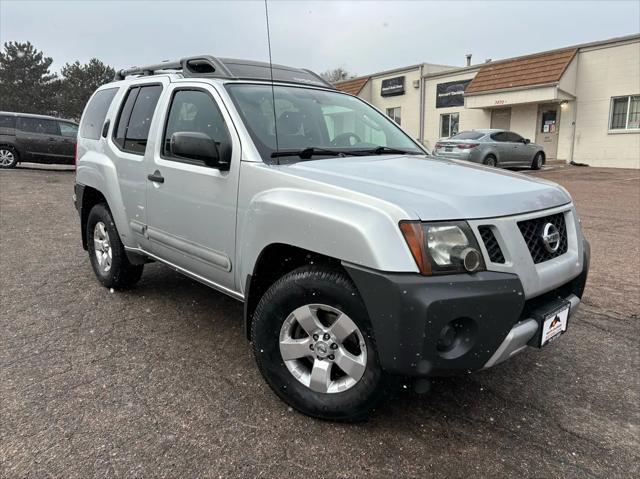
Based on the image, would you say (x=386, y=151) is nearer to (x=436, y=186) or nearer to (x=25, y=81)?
(x=436, y=186)

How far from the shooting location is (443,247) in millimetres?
2209

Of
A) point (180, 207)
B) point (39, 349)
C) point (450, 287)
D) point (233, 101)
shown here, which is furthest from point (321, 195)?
point (39, 349)

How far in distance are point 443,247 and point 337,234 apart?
0.47 m

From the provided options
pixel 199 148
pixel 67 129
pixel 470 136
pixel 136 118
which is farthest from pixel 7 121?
pixel 199 148

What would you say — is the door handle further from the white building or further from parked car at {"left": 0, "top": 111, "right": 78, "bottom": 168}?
the white building

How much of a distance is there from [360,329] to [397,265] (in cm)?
40

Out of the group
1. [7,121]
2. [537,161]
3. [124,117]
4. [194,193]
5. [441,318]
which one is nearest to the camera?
[441,318]

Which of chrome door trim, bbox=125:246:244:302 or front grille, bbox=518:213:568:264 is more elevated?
front grille, bbox=518:213:568:264

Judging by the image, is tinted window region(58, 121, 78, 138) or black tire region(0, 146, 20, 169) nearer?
black tire region(0, 146, 20, 169)

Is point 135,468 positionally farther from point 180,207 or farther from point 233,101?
point 233,101

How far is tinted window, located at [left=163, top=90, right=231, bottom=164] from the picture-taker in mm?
3199

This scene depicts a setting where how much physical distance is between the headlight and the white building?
19.9m

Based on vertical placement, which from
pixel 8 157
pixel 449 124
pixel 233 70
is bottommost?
pixel 8 157

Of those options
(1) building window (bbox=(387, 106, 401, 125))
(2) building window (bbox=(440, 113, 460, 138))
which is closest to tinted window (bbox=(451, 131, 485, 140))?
(2) building window (bbox=(440, 113, 460, 138))
